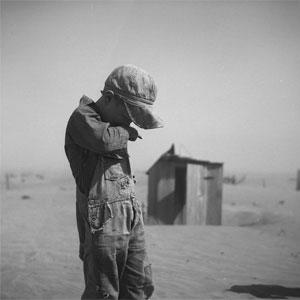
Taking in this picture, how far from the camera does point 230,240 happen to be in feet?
29.6

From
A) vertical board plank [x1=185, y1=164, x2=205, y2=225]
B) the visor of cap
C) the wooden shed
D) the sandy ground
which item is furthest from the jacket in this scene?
vertical board plank [x1=185, y1=164, x2=205, y2=225]

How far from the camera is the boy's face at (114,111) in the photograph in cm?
241

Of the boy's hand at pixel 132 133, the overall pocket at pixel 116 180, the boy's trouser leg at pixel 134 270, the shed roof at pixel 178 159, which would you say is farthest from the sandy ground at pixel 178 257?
the boy's hand at pixel 132 133

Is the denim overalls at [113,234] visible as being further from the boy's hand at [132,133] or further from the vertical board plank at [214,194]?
the vertical board plank at [214,194]

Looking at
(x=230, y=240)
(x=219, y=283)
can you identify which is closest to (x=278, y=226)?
(x=230, y=240)

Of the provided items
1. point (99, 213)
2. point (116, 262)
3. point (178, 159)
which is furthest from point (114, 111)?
point (178, 159)

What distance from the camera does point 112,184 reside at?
92.1 inches

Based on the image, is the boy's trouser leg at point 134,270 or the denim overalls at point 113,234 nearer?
the denim overalls at point 113,234

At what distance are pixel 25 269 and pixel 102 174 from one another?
4424 millimetres

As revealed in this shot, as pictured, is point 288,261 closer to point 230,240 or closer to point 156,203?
point 230,240

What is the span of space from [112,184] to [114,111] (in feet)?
1.50

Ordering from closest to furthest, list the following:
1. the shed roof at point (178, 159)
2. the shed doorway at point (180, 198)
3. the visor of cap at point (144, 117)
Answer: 1. the visor of cap at point (144, 117)
2. the shed roof at point (178, 159)
3. the shed doorway at point (180, 198)

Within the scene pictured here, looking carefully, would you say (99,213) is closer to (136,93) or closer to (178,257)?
(136,93)

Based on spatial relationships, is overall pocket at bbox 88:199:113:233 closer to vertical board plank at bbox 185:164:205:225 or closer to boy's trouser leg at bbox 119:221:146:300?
boy's trouser leg at bbox 119:221:146:300
